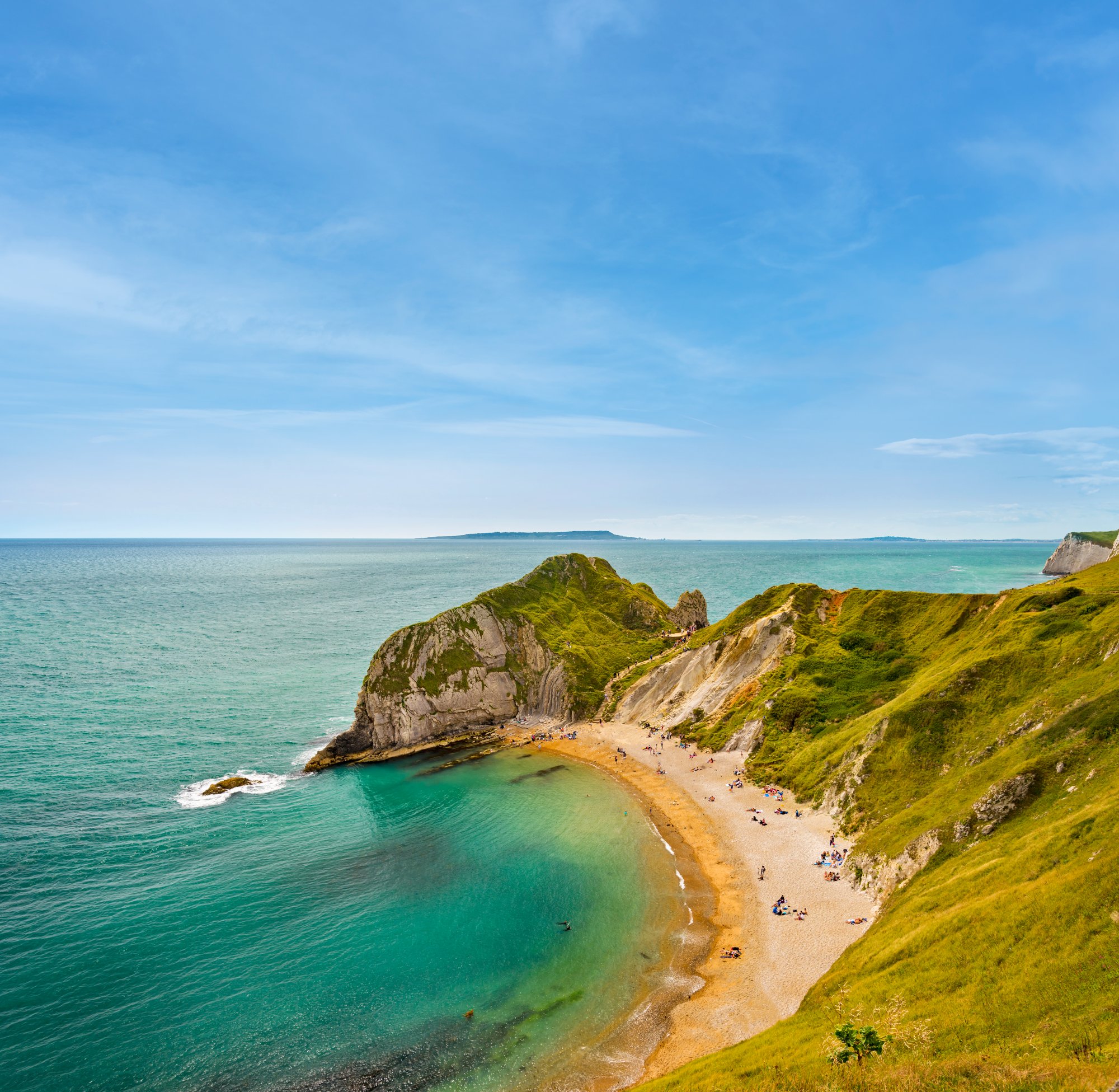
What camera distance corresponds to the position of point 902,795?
4953 cm

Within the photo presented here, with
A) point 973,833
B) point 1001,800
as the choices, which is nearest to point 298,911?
point 973,833

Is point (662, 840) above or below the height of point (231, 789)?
above

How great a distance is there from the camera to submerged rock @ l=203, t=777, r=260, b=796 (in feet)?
221

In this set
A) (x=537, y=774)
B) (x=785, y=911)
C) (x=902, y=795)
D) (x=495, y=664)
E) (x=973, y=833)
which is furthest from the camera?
(x=495, y=664)

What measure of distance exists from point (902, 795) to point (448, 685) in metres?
63.3

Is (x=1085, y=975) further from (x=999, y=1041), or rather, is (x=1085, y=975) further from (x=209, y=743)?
(x=209, y=743)

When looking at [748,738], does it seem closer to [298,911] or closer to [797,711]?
[797,711]

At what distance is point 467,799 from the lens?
226 ft

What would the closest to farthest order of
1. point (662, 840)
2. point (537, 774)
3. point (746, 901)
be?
point (746, 901) → point (662, 840) → point (537, 774)

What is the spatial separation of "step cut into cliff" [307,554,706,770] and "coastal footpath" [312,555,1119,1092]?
0.65 m

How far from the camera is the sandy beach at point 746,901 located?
35875 mm

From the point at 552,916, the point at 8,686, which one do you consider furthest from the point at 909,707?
the point at 8,686

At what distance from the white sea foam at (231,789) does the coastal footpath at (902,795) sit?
8.28m

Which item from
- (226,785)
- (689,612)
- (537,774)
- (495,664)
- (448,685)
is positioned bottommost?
(537,774)
